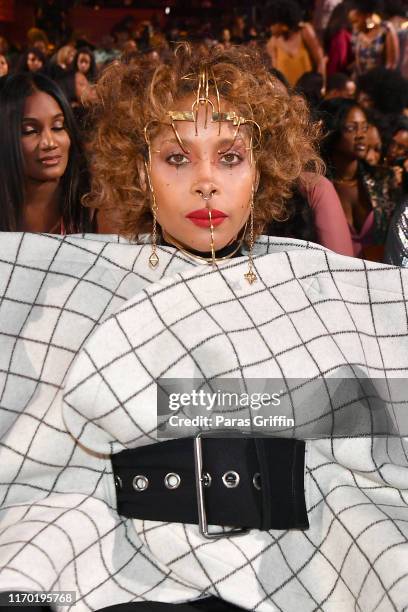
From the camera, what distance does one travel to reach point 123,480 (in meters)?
2.18

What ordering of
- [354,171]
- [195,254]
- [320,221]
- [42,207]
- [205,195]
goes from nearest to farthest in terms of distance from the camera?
[205,195] → [195,254] → [320,221] → [42,207] → [354,171]

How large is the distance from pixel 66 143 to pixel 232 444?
6.57ft

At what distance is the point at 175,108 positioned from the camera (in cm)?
233

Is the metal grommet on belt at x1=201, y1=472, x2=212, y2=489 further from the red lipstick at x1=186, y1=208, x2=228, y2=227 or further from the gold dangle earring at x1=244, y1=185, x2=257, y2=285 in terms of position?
the red lipstick at x1=186, y1=208, x2=228, y2=227

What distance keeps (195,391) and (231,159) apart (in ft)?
1.86

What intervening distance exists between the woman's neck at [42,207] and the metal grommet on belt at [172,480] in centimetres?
183

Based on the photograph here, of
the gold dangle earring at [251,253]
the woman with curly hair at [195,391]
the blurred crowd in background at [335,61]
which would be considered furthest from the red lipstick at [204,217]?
the blurred crowd in background at [335,61]

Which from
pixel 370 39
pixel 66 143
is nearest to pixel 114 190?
pixel 66 143

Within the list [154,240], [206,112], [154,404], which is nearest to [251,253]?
[154,240]

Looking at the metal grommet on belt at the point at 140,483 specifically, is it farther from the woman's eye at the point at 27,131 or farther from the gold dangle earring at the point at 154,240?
the woman's eye at the point at 27,131

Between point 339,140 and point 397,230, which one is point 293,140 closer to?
point 397,230

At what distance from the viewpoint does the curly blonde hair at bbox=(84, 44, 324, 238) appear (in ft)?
7.74

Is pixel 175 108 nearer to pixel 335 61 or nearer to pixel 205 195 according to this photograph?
pixel 205 195

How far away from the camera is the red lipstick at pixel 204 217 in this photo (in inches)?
90.5
